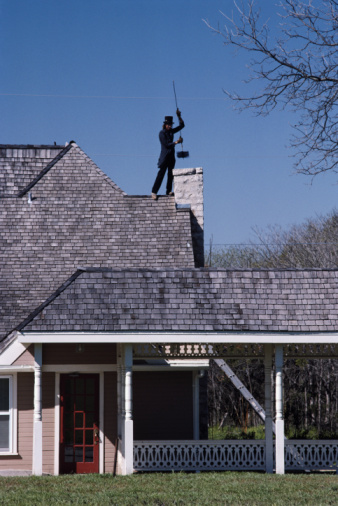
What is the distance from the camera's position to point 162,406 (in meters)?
20.7

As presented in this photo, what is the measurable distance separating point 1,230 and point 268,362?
8.93 metres

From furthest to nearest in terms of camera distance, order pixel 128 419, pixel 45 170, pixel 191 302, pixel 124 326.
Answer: pixel 45 170 → pixel 191 302 → pixel 128 419 → pixel 124 326

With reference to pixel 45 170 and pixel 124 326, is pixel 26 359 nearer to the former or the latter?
pixel 124 326

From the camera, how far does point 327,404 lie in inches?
1304

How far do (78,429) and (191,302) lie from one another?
4.40 m

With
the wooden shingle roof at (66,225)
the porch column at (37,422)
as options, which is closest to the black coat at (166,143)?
the wooden shingle roof at (66,225)

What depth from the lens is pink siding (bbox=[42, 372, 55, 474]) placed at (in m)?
18.9

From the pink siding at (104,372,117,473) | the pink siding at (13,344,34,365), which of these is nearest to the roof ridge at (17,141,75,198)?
the pink siding at (13,344,34,365)

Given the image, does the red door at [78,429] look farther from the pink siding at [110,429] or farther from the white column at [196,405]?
the white column at [196,405]

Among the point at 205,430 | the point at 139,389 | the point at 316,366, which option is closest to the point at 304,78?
the point at 139,389

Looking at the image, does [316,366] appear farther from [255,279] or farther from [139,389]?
[255,279]

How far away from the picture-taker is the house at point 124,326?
16719mm

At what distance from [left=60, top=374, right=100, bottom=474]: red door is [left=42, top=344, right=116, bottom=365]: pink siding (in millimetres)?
423

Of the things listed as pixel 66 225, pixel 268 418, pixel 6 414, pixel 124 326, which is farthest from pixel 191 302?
pixel 66 225
